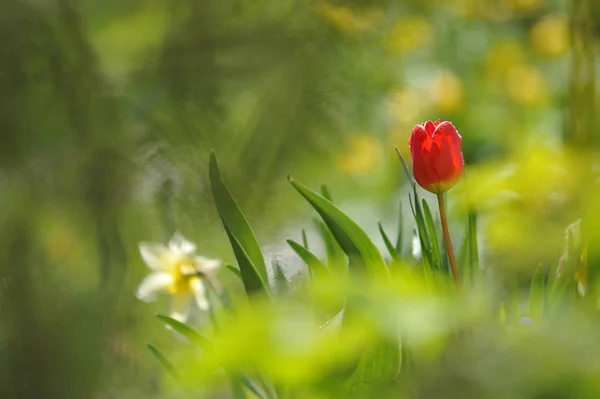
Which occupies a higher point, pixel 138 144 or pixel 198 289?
pixel 138 144

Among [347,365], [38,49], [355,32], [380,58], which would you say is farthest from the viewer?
[380,58]

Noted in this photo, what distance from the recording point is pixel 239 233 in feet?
1.36

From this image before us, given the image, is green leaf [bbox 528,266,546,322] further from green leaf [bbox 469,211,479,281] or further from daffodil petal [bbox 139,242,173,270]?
daffodil petal [bbox 139,242,173,270]

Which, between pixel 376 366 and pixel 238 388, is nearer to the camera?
pixel 376 366

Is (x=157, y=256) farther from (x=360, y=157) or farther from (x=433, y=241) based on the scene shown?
(x=360, y=157)

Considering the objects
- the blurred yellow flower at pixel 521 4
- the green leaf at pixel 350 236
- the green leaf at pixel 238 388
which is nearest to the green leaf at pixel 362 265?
the green leaf at pixel 350 236

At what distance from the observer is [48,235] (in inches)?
36.6

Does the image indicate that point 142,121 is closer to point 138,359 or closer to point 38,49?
point 38,49

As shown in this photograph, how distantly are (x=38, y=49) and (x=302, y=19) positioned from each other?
0.29 metres

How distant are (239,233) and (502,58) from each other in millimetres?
1183

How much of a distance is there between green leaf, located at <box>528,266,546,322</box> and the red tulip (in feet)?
0.25

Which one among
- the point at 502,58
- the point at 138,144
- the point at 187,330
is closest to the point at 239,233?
the point at 187,330

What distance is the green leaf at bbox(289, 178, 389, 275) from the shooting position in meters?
0.35

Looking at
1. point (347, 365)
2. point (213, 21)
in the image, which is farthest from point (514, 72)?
point (347, 365)
